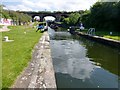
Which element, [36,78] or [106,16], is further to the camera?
[106,16]

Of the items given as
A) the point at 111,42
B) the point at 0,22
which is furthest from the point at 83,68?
the point at 0,22

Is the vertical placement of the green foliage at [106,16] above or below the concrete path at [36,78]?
above

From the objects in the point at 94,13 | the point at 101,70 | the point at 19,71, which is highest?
the point at 94,13

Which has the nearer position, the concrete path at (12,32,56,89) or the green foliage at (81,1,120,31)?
the concrete path at (12,32,56,89)

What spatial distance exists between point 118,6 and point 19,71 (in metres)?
35.2

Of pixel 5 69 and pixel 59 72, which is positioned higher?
pixel 5 69

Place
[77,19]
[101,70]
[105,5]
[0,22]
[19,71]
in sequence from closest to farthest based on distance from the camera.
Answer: [19,71]
[101,70]
[105,5]
[0,22]
[77,19]

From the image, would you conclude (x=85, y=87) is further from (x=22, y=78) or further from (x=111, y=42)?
(x=111, y=42)

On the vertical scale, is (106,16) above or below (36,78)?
above

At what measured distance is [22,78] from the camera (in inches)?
341

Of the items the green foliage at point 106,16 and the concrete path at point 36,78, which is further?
the green foliage at point 106,16

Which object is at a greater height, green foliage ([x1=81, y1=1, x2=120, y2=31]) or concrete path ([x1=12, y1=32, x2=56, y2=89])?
green foliage ([x1=81, y1=1, x2=120, y2=31])

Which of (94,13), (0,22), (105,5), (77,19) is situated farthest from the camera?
(77,19)

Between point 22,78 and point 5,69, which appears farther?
point 5,69
